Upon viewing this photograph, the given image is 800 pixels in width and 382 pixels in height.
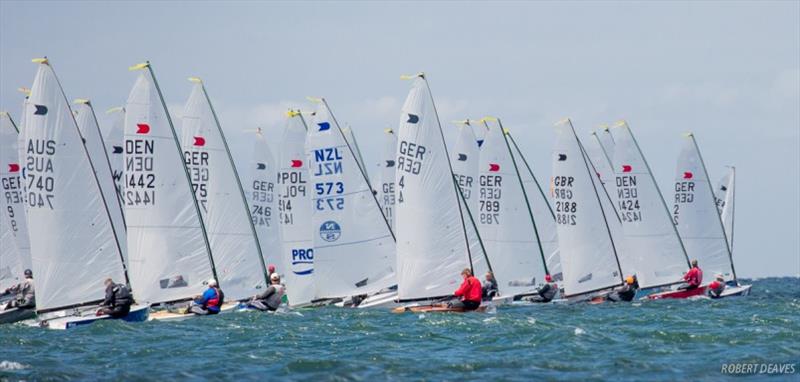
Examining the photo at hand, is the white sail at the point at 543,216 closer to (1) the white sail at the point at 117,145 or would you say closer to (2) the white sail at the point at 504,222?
(2) the white sail at the point at 504,222

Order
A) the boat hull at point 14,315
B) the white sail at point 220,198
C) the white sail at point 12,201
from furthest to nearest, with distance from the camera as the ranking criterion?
1. the white sail at point 12,201
2. the white sail at point 220,198
3. the boat hull at point 14,315

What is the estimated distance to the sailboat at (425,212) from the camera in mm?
34688

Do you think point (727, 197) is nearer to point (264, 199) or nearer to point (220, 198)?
point (264, 199)

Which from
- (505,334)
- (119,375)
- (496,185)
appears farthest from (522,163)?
(119,375)

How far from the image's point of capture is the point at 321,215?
3997 cm

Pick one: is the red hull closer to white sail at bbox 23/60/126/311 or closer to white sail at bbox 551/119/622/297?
white sail at bbox 551/119/622/297

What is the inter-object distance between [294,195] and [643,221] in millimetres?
12004

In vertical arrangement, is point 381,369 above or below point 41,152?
below

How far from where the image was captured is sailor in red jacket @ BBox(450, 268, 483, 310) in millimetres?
33469

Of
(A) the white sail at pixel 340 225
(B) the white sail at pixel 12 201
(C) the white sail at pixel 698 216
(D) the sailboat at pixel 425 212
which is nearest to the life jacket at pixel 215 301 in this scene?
(D) the sailboat at pixel 425 212

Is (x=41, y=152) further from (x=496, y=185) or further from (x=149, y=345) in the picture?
(x=496, y=185)

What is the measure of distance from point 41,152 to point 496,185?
16141 mm

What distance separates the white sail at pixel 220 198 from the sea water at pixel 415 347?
9.69 feet

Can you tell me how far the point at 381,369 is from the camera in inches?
880
